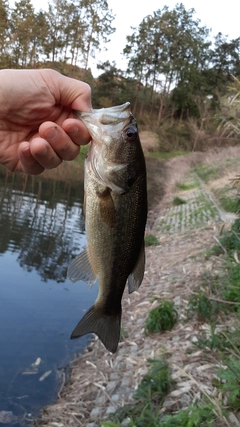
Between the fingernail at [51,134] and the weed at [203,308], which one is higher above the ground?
the fingernail at [51,134]

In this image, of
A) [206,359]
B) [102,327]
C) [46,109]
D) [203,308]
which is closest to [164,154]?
[203,308]

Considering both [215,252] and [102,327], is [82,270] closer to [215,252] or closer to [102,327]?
[102,327]

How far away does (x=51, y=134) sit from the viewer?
2332 mm

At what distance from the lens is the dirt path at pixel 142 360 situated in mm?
4547

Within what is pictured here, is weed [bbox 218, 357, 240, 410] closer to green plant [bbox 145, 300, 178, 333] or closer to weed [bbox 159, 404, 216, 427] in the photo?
weed [bbox 159, 404, 216, 427]

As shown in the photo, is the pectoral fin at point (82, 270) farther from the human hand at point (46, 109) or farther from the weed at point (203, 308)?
the weed at point (203, 308)

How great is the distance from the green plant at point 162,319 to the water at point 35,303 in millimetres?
1317

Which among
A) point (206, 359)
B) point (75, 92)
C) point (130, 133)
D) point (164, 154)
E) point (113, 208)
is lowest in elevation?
point (206, 359)

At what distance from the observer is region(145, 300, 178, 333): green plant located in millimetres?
6250

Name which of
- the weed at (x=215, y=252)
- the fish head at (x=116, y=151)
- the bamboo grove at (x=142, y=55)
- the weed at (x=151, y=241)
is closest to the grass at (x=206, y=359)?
the weed at (x=215, y=252)

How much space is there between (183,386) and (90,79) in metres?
44.1

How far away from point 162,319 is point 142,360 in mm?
853

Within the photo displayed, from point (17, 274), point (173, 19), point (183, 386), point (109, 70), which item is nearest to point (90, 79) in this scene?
point (109, 70)

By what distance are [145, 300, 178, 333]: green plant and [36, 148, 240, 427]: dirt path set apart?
113 millimetres
